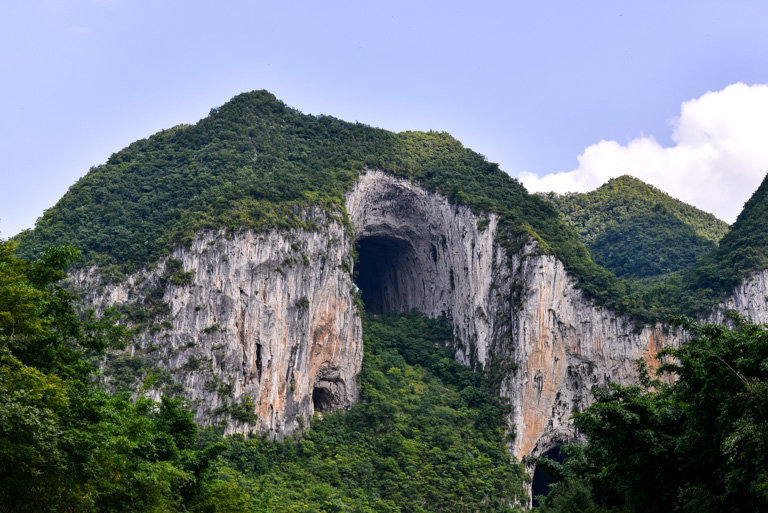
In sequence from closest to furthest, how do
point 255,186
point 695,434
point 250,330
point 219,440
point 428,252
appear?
1. point 695,434
2. point 219,440
3. point 250,330
4. point 255,186
5. point 428,252

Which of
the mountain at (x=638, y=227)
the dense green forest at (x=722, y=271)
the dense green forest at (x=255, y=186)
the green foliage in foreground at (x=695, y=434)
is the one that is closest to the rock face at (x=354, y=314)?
the dense green forest at (x=722, y=271)

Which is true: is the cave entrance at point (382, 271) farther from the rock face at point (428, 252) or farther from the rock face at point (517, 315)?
the rock face at point (517, 315)

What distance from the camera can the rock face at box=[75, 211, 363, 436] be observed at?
43156mm

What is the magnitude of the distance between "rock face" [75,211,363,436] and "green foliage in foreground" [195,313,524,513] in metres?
1.91

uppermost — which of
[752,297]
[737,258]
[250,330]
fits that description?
[737,258]

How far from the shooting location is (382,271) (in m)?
67.9

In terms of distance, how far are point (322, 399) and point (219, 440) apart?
1199 cm

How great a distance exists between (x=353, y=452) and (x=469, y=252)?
19524mm

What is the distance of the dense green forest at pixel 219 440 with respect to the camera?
42.8ft

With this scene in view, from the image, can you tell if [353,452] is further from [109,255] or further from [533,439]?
Result: [109,255]

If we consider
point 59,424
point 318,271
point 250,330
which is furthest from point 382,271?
point 59,424

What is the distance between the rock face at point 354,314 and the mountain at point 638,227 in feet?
52.2

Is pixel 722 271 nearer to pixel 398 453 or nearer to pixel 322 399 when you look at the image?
pixel 398 453

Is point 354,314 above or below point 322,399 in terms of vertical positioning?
above
